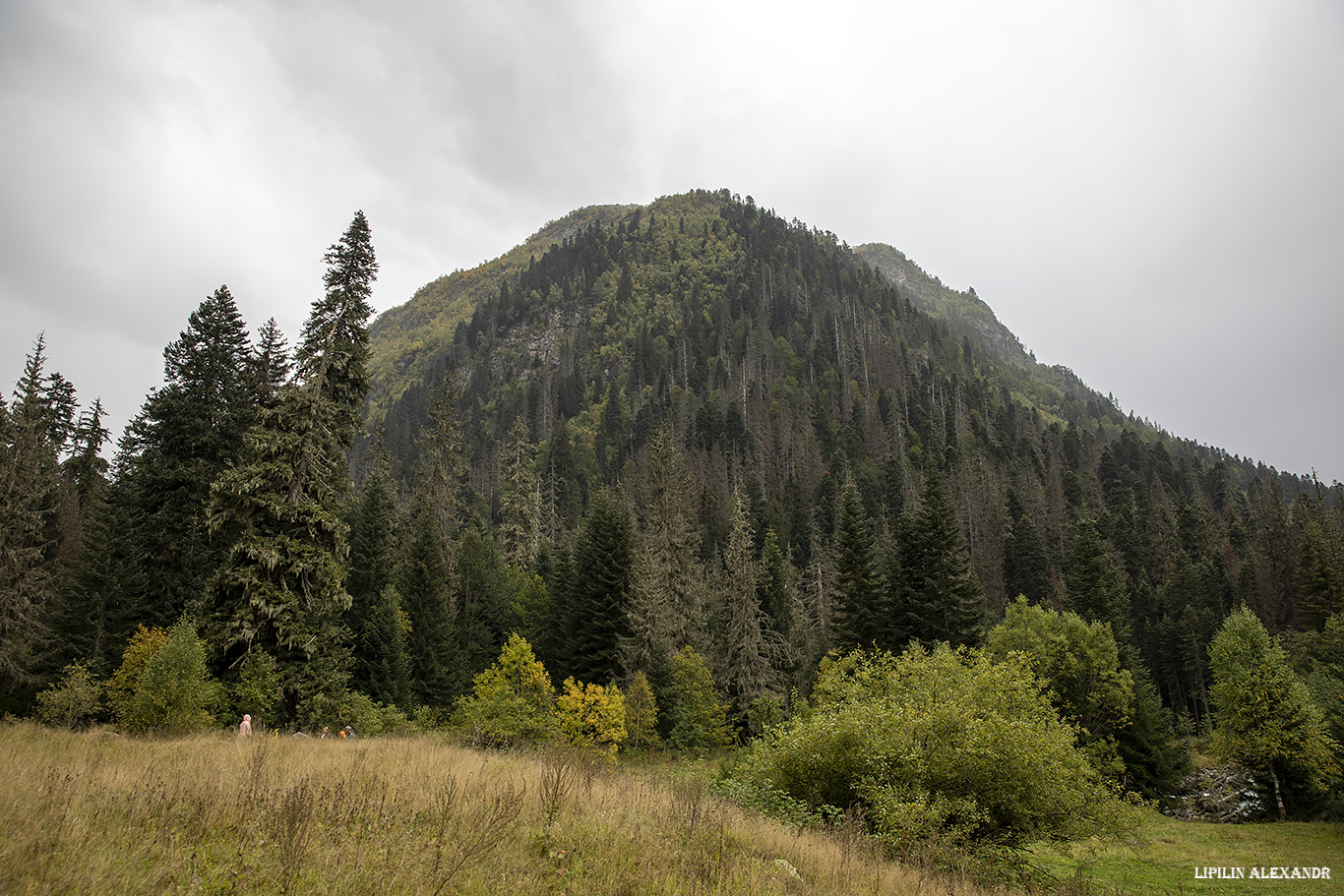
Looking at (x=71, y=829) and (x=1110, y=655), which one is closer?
(x=71, y=829)

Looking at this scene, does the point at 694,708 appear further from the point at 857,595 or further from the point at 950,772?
the point at 950,772

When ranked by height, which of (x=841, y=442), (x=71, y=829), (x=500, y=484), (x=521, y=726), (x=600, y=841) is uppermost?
(x=841, y=442)

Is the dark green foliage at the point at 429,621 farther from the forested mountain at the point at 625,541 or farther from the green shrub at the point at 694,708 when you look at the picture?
the green shrub at the point at 694,708

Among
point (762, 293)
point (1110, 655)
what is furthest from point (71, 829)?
point (762, 293)

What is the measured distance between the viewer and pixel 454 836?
23.2 ft

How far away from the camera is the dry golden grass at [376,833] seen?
5500 mm

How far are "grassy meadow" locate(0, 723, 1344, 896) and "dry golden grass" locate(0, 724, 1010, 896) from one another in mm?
25

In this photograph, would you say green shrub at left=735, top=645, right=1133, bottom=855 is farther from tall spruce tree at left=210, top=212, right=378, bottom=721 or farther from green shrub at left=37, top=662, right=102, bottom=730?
green shrub at left=37, top=662, right=102, bottom=730

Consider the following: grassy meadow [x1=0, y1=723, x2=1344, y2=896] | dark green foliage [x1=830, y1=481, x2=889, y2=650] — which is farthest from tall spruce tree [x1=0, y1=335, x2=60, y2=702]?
dark green foliage [x1=830, y1=481, x2=889, y2=650]

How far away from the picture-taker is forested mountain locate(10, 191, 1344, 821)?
843 inches

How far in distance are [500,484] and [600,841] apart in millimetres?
108366

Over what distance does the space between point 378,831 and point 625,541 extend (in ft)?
116

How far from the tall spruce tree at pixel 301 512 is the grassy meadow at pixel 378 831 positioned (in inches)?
285

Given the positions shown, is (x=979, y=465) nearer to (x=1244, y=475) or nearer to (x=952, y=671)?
(x=952, y=671)
